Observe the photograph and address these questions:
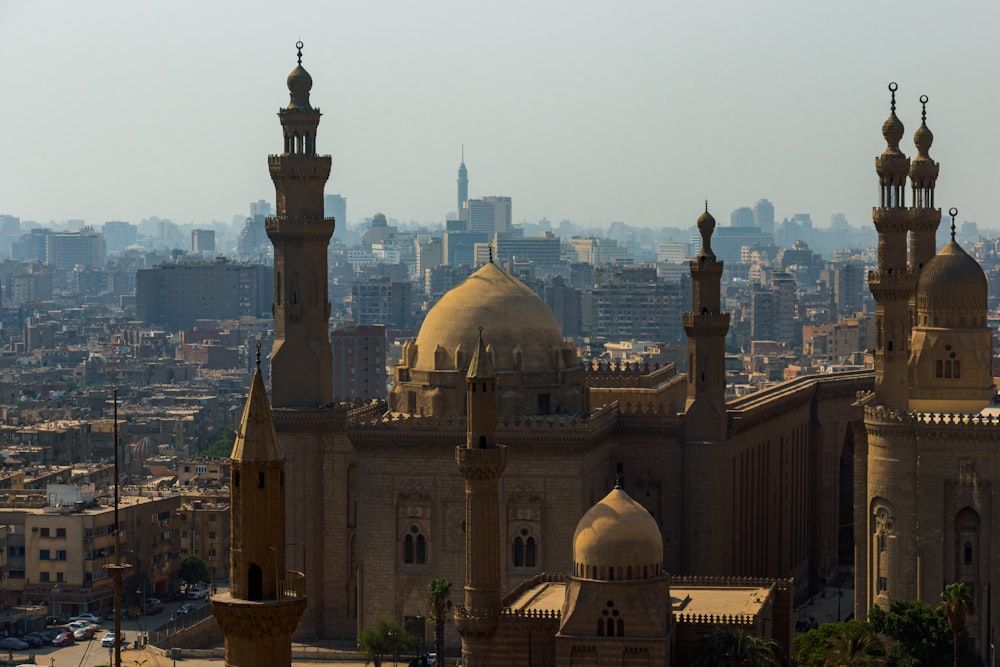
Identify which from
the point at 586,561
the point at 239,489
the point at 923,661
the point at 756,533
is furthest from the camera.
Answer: the point at 756,533

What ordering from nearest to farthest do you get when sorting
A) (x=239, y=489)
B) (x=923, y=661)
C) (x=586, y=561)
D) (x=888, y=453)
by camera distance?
1. (x=239, y=489)
2. (x=586, y=561)
3. (x=923, y=661)
4. (x=888, y=453)

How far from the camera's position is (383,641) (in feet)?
201

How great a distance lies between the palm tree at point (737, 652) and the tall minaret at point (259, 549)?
17.1 meters

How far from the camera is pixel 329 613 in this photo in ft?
217

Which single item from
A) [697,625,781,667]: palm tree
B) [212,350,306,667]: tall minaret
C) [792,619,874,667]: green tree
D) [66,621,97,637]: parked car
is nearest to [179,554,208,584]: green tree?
[66,621,97,637]: parked car

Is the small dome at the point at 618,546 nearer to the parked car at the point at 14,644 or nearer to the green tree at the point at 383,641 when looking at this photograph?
the green tree at the point at 383,641

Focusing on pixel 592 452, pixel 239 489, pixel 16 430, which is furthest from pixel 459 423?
pixel 16 430

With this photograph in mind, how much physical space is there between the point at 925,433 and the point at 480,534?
44.6 feet

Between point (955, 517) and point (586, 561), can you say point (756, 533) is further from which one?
point (586, 561)

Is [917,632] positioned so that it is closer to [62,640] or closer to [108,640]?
[108,640]

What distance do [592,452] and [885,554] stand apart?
829cm

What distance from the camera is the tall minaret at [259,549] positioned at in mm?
34344

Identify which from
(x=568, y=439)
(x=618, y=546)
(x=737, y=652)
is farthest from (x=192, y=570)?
(x=737, y=652)

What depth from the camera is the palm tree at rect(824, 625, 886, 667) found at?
5225cm
